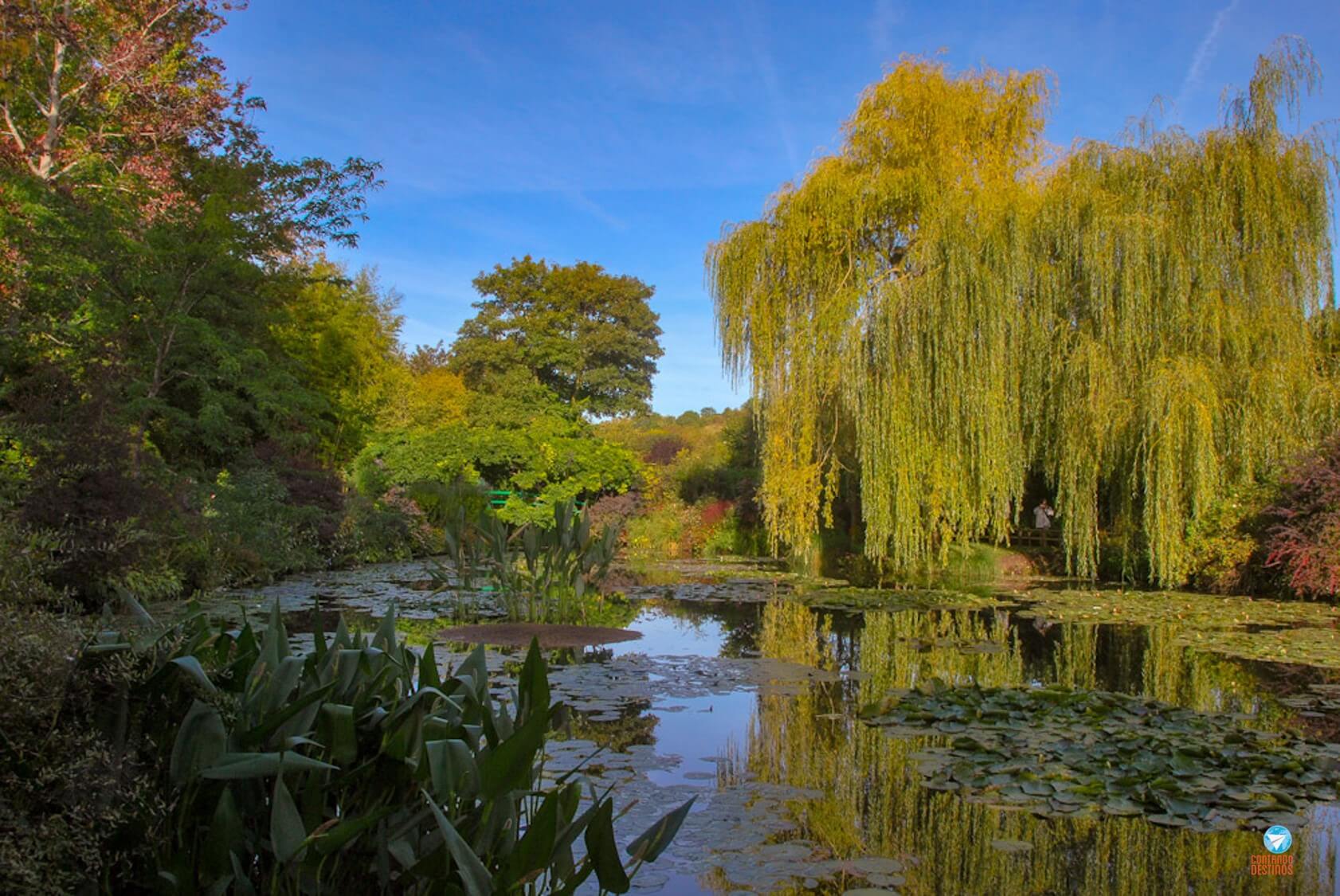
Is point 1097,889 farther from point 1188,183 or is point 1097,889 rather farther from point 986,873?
point 1188,183

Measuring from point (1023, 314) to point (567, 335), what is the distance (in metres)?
23.6

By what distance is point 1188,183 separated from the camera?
13.2 m

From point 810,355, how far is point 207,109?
1177 centimetres

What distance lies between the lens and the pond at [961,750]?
3.08 m

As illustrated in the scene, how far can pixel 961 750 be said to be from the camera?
14.7 ft

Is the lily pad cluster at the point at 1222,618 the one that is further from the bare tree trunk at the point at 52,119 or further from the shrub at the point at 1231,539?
the bare tree trunk at the point at 52,119

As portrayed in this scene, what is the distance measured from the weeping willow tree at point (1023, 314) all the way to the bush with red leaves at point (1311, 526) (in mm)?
867

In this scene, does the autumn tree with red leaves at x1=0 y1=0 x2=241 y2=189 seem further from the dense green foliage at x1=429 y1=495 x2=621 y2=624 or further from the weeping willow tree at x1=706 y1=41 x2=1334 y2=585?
the weeping willow tree at x1=706 y1=41 x2=1334 y2=585

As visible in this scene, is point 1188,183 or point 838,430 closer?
point 1188,183

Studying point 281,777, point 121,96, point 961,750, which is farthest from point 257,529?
point 281,777

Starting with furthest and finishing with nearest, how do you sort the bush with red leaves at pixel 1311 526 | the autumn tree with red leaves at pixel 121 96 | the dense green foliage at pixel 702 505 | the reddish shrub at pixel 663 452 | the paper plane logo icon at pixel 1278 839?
the reddish shrub at pixel 663 452, the dense green foliage at pixel 702 505, the autumn tree with red leaves at pixel 121 96, the bush with red leaves at pixel 1311 526, the paper plane logo icon at pixel 1278 839

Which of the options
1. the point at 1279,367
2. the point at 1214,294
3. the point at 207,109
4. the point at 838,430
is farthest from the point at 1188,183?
the point at 207,109

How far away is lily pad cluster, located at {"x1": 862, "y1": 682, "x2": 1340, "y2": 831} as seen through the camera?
366 centimetres

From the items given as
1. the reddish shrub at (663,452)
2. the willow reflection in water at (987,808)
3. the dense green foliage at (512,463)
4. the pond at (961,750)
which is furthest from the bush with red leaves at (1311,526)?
the reddish shrub at (663,452)
